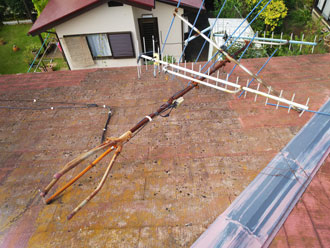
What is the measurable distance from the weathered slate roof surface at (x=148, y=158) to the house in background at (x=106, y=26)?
6.49 m

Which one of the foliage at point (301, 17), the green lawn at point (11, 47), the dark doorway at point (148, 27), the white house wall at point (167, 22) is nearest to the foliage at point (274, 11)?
the foliage at point (301, 17)

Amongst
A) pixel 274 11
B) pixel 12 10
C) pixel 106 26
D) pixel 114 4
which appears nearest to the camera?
pixel 114 4

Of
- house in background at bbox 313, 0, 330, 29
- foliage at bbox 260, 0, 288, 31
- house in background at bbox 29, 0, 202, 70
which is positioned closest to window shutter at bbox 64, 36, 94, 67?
house in background at bbox 29, 0, 202, 70

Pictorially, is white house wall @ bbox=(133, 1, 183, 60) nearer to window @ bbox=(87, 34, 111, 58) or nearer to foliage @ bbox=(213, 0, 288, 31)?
window @ bbox=(87, 34, 111, 58)

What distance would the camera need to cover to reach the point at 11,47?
23469mm

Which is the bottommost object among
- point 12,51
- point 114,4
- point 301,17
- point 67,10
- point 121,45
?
point 12,51

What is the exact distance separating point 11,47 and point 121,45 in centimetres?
1561

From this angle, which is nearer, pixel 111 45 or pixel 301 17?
pixel 111 45

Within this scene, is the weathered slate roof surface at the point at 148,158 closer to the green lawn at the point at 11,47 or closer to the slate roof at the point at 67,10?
the slate roof at the point at 67,10

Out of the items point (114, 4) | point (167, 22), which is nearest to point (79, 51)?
point (114, 4)

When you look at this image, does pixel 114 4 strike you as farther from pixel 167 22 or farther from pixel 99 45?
pixel 167 22

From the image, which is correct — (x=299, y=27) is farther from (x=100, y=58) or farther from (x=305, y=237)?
(x=305, y=237)

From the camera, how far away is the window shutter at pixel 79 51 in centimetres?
1452

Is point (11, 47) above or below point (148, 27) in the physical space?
below
